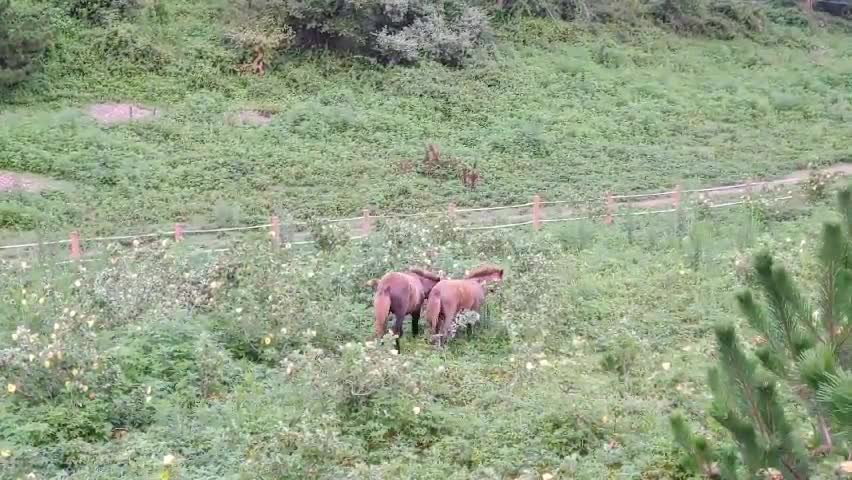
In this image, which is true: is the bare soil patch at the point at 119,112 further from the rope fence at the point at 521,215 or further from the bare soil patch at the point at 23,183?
the rope fence at the point at 521,215

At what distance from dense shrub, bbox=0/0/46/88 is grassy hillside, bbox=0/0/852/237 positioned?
0.48 metres

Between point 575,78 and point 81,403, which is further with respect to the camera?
point 575,78

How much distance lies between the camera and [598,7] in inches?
1363

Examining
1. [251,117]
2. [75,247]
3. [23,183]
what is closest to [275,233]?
[75,247]

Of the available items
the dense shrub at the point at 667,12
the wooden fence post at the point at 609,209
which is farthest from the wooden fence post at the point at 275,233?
the dense shrub at the point at 667,12

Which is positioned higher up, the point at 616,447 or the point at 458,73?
the point at 616,447

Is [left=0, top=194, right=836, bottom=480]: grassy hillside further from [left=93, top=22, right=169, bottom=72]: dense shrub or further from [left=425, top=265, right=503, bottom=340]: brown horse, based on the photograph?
[left=93, top=22, right=169, bottom=72]: dense shrub

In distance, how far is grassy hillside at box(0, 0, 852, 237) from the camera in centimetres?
2034

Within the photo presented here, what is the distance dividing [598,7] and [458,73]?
29.0 ft

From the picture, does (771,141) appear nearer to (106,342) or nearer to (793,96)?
(793,96)

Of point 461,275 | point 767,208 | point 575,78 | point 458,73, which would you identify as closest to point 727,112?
point 575,78

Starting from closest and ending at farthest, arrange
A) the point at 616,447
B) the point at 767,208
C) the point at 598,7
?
the point at 616,447, the point at 767,208, the point at 598,7

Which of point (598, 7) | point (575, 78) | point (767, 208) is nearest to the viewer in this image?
point (767, 208)

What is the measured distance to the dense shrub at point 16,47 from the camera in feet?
79.1
